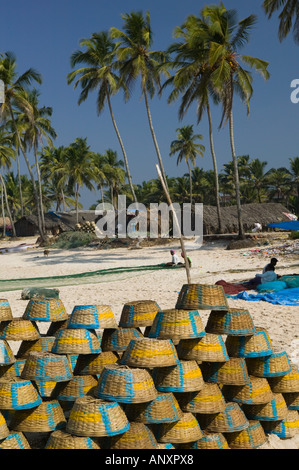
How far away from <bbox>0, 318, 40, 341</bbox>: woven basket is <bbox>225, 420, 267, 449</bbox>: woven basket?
82.2 inches

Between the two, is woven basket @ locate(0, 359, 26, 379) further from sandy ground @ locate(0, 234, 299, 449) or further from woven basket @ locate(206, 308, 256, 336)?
sandy ground @ locate(0, 234, 299, 449)

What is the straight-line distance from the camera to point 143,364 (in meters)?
3.62

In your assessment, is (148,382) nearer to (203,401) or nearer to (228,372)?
(203,401)

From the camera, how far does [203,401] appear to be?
374 cm

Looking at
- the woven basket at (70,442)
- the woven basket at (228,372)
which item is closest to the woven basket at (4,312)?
the woven basket at (70,442)

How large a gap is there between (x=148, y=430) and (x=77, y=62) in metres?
28.6

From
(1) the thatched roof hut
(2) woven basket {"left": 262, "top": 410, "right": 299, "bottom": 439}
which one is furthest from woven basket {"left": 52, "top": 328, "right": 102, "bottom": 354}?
(1) the thatched roof hut

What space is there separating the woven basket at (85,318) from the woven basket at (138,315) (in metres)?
0.48

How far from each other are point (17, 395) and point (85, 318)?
3.00 ft

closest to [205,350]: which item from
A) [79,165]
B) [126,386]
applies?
[126,386]

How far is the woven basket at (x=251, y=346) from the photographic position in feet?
13.7

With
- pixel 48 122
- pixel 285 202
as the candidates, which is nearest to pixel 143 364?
pixel 48 122

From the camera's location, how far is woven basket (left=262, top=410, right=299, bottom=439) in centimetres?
405
